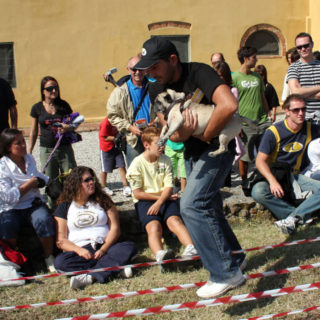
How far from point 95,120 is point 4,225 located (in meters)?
9.36

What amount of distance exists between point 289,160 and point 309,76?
3.52 ft

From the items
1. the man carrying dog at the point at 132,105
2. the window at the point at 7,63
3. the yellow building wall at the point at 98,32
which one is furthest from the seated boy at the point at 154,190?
the window at the point at 7,63

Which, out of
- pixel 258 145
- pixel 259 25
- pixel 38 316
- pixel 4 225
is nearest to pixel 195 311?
pixel 38 316

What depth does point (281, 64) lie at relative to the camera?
46.3 feet

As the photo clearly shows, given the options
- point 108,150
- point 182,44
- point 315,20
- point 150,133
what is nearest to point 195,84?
point 150,133

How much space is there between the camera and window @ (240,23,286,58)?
45.4 feet

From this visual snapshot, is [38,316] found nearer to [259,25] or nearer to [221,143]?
[221,143]

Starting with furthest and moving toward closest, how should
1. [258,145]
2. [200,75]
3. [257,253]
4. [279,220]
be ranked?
[258,145]
[279,220]
[257,253]
[200,75]

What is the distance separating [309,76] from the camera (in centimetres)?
544

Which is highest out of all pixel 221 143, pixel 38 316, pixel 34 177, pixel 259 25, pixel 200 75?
pixel 259 25

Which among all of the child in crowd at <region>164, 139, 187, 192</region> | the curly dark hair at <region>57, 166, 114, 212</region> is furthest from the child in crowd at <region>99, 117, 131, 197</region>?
the curly dark hair at <region>57, 166, 114, 212</region>

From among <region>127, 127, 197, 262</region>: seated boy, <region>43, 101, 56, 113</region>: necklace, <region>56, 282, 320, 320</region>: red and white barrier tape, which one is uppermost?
<region>43, 101, 56, 113</region>: necklace

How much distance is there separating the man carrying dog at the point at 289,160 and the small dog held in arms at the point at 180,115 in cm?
185

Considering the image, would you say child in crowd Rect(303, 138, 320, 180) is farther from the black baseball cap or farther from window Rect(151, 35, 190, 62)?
window Rect(151, 35, 190, 62)
